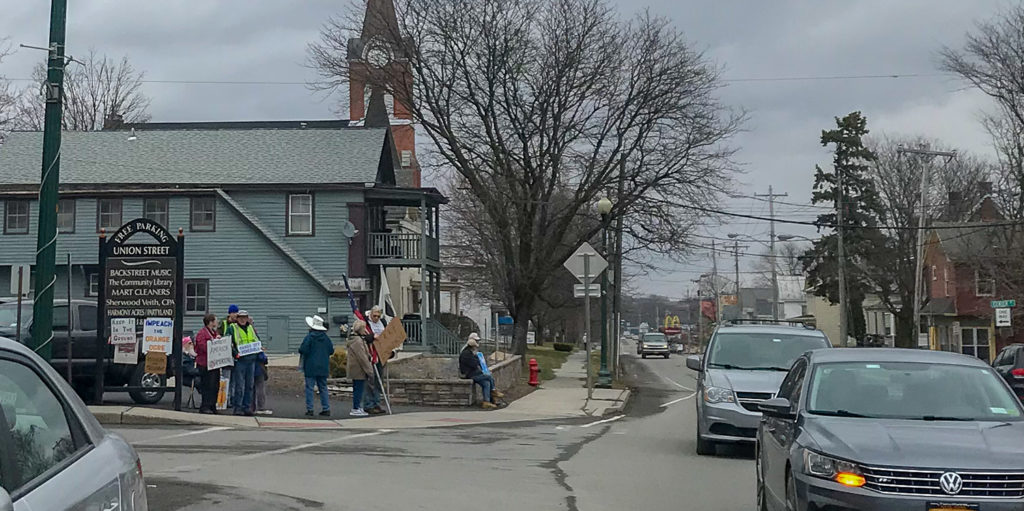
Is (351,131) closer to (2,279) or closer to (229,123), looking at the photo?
(2,279)

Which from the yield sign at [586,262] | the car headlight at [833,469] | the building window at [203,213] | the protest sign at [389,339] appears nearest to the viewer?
the car headlight at [833,469]

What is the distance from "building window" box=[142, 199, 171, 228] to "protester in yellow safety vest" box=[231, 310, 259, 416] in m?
19.1

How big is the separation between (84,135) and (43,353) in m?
28.4

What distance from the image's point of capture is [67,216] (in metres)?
37.2

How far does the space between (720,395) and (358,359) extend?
7.67 m

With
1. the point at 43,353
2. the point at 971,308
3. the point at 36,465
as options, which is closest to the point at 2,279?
the point at 43,353

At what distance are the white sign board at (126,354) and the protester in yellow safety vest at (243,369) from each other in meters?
1.57

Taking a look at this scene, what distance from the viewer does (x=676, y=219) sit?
3825 cm

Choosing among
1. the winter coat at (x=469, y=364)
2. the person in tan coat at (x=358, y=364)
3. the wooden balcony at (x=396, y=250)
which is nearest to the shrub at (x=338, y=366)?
the winter coat at (x=469, y=364)

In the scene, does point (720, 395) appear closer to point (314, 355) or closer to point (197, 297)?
point (314, 355)

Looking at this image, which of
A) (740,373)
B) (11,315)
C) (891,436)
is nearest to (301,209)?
(11,315)

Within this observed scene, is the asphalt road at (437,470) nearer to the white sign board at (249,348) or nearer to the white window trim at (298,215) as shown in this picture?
the white sign board at (249,348)

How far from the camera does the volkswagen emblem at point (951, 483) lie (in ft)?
22.0

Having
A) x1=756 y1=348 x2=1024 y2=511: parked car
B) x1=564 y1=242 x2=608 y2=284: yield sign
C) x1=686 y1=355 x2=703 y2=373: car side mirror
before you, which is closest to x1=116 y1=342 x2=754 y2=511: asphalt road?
x1=686 y1=355 x2=703 y2=373: car side mirror
